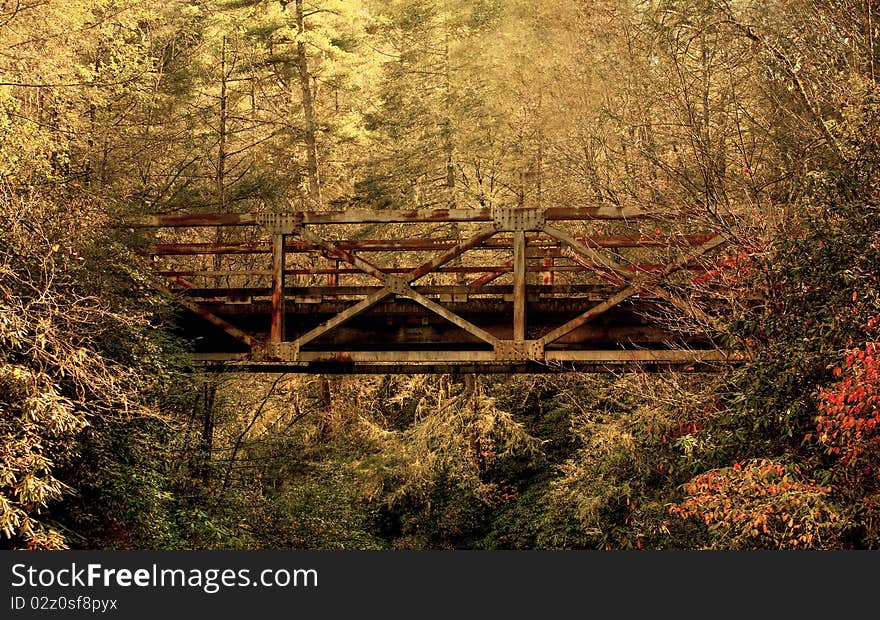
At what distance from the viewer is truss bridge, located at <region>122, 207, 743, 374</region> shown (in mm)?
10727

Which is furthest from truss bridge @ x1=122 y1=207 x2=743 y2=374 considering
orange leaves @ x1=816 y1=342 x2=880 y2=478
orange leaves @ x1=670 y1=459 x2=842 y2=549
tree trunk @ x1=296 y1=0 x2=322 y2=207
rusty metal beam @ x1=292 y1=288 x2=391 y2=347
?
tree trunk @ x1=296 y1=0 x2=322 y2=207

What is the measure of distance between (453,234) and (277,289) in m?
9.63

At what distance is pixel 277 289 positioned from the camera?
435 inches

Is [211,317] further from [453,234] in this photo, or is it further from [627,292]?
[453,234]

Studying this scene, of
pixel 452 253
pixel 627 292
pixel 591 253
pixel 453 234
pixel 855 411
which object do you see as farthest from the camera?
pixel 453 234

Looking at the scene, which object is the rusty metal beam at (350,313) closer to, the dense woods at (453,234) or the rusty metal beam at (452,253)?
the rusty metal beam at (452,253)

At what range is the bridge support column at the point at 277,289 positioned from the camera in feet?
36.1

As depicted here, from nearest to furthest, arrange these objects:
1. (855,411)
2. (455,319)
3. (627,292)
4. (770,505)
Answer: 1. (855,411)
2. (770,505)
3. (627,292)
4. (455,319)

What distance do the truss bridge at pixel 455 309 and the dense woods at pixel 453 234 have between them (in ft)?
1.49

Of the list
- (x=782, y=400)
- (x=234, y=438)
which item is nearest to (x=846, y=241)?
(x=782, y=400)

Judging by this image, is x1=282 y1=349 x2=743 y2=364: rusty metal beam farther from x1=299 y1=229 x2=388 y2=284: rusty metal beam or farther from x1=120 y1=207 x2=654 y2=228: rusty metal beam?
x1=120 y1=207 x2=654 y2=228: rusty metal beam

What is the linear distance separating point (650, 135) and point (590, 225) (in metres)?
2.52

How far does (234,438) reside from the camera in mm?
16547

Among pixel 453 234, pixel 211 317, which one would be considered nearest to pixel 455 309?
pixel 211 317
